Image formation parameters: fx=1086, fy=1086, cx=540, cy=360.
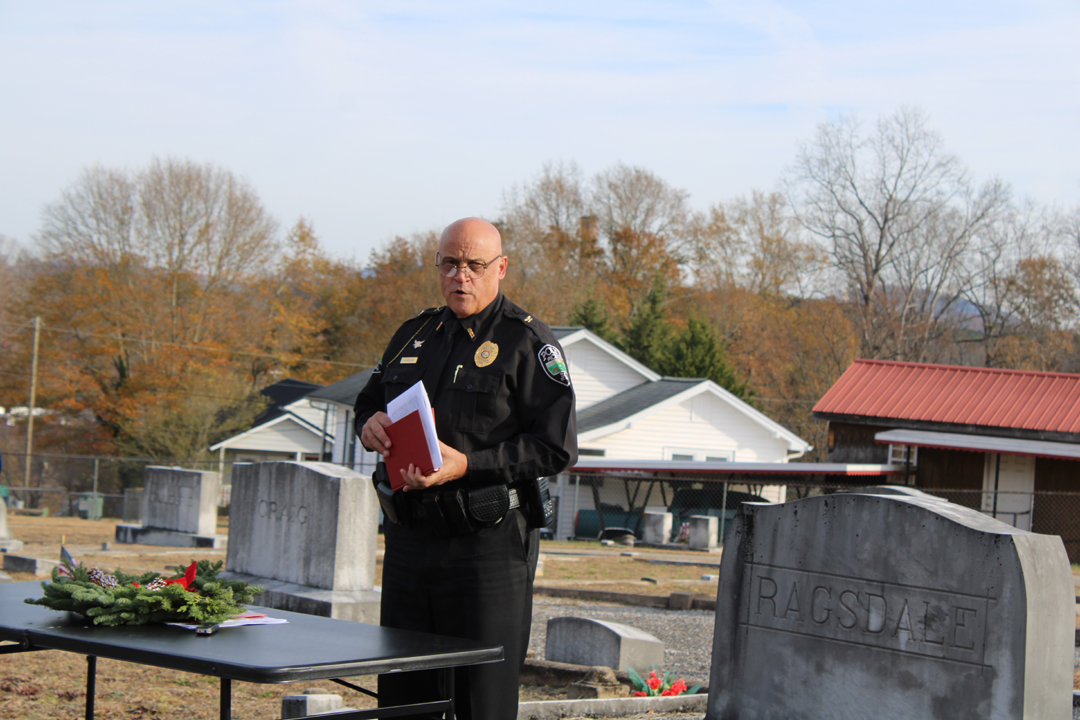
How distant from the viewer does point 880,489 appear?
230 inches

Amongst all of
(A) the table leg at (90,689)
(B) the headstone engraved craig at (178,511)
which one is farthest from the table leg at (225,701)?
(B) the headstone engraved craig at (178,511)

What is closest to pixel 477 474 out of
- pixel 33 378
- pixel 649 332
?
pixel 33 378

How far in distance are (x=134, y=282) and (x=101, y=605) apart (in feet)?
139

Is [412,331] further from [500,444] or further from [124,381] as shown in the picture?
[124,381]

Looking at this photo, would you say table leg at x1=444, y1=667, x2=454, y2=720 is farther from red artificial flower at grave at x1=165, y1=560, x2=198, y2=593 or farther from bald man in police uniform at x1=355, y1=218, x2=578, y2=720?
red artificial flower at grave at x1=165, y1=560, x2=198, y2=593

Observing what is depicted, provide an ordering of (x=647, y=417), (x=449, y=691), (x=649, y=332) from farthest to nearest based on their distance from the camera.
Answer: (x=649, y=332)
(x=647, y=417)
(x=449, y=691)

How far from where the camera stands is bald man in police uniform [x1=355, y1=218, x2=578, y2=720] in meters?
3.69

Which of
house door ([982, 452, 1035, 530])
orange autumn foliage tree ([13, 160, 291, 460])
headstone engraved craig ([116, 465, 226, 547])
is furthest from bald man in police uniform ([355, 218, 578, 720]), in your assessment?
orange autumn foliage tree ([13, 160, 291, 460])

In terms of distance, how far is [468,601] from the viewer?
3703 millimetres

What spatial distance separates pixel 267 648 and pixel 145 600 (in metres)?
0.54

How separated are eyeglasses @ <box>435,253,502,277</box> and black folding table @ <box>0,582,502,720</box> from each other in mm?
1262

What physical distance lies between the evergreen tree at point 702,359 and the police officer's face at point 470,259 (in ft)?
128

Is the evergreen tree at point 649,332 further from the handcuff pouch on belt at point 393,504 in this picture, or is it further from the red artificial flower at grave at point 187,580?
the red artificial flower at grave at point 187,580

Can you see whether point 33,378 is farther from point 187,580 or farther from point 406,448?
point 406,448
